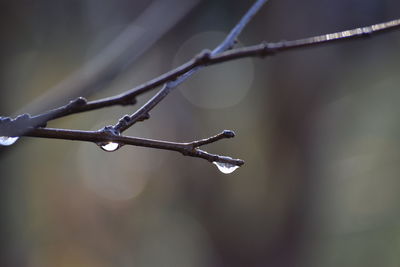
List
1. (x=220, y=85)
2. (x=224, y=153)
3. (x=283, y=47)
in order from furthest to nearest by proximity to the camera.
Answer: (x=220, y=85) < (x=224, y=153) < (x=283, y=47)

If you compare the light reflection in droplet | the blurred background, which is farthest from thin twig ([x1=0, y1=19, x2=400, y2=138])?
the light reflection in droplet

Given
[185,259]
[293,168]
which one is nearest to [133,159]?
[185,259]

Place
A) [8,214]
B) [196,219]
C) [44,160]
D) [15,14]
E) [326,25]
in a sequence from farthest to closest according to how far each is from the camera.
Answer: [196,219] → [44,160] → [326,25] → [15,14] → [8,214]

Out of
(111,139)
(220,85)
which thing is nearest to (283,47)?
(111,139)

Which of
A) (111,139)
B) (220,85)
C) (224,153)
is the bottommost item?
(111,139)

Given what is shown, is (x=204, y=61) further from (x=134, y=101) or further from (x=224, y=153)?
(x=224, y=153)

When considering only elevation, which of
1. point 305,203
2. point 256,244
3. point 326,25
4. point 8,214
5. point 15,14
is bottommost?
point 8,214

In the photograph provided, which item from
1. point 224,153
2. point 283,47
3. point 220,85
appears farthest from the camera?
point 220,85

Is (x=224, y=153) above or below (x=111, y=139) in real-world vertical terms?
above

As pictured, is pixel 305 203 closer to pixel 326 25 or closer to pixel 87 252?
pixel 326 25
